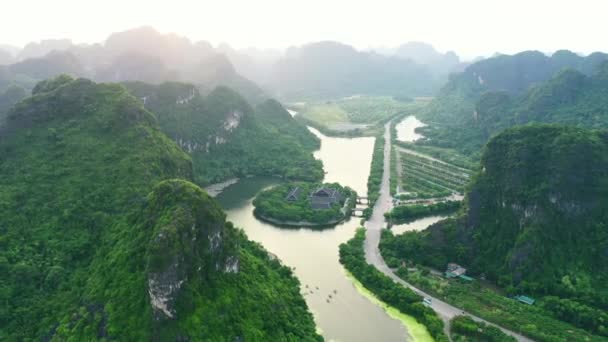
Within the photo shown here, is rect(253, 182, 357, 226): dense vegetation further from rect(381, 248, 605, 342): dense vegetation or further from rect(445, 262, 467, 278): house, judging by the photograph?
rect(445, 262, 467, 278): house

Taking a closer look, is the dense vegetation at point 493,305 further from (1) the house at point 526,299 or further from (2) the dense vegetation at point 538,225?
(2) the dense vegetation at point 538,225

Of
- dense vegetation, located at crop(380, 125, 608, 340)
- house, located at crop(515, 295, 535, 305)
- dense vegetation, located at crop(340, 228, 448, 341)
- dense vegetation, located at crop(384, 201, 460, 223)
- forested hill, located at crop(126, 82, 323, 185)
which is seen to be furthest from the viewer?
forested hill, located at crop(126, 82, 323, 185)

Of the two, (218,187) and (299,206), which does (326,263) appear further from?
(218,187)

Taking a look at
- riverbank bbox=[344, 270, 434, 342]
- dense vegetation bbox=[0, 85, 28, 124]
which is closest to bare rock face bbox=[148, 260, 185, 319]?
riverbank bbox=[344, 270, 434, 342]

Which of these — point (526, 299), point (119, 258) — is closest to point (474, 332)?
point (526, 299)

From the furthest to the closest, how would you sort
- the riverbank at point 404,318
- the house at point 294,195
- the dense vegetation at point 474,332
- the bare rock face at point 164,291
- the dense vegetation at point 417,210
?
the house at point 294,195
the dense vegetation at point 417,210
the riverbank at point 404,318
the dense vegetation at point 474,332
the bare rock face at point 164,291

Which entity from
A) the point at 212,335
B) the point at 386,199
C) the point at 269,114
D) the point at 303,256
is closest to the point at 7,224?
the point at 212,335

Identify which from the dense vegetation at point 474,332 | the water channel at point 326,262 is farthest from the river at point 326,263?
the dense vegetation at point 474,332
